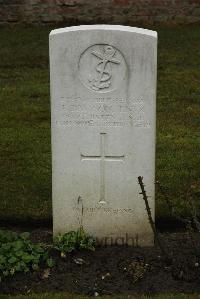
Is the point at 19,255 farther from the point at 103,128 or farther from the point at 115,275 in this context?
the point at 103,128

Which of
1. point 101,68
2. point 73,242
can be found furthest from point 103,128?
point 73,242

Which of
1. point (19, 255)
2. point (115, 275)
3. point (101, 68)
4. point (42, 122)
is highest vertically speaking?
point (101, 68)

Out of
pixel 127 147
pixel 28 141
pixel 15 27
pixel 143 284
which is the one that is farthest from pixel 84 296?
pixel 15 27

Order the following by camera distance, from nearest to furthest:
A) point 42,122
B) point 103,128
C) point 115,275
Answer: point 115,275 < point 103,128 < point 42,122

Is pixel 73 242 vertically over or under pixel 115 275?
over

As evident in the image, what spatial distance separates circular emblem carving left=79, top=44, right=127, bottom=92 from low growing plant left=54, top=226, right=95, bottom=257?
1.04 metres

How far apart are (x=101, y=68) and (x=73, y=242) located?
123 cm

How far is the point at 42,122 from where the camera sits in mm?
8453

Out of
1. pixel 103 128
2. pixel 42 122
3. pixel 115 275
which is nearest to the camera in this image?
pixel 115 275

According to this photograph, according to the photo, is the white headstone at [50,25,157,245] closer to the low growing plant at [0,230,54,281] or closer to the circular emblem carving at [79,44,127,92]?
the circular emblem carving at [79,44,127,92]

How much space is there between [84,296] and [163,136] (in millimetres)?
3543

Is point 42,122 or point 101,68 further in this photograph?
point 42,122

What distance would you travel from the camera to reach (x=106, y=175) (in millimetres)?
5141

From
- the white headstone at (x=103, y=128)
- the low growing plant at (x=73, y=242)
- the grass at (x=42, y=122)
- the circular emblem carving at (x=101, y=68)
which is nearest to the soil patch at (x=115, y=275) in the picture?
the low growing plant at (x=73, y=242)
